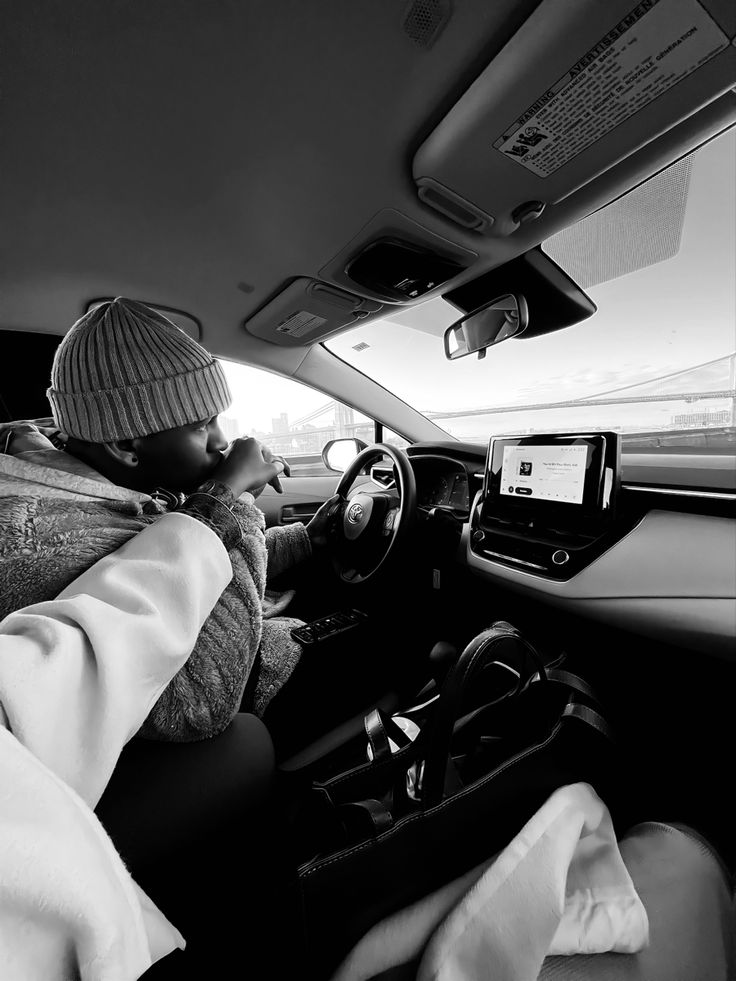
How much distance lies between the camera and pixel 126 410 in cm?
88

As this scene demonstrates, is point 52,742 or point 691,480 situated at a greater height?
point 691,480

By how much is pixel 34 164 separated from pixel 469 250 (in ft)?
4.26

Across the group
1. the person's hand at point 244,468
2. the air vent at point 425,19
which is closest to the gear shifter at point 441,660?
the person's hand at point 244,468

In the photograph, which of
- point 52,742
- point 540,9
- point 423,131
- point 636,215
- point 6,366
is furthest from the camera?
point 6,366

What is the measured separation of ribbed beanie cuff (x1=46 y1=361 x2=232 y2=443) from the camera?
0.88m

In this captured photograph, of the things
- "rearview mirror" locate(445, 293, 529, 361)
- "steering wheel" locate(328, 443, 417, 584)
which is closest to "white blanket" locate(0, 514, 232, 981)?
"steering wheel" locate(328, 443, 417, 584)

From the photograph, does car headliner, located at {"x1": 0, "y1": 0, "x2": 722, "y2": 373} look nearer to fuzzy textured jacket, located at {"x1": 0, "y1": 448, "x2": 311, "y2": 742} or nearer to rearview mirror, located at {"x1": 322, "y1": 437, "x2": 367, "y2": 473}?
fuzzy textured jacket, located at {"x1": 0, "y1": 448, "x2": 311, "y2": 742}

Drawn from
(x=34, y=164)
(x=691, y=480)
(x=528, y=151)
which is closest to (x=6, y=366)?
Result: (x=34, y=164)

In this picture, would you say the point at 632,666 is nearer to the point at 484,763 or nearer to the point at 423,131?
the point at 484,763

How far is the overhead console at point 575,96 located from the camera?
73cm

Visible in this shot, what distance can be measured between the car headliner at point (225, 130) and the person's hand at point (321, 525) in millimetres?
929

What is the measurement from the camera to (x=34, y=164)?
1.20m

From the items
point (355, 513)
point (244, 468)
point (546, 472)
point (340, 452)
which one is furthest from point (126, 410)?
point (340, 452)

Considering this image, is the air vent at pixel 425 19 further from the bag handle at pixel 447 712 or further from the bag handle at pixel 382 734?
the bag handle at pixel 382 734
